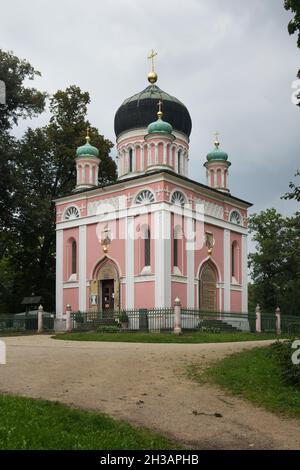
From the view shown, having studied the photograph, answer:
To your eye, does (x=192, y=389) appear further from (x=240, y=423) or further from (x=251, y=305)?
(x=251, y=305)

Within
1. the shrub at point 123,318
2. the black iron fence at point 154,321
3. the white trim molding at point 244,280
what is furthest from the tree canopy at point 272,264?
the shrub at point 123,318

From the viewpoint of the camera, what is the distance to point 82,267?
101 feet

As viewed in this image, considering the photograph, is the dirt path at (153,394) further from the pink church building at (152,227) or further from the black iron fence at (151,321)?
the pink church building at (152,227)

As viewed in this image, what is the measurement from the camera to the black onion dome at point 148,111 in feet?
108

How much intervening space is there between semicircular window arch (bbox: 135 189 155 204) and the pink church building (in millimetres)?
48

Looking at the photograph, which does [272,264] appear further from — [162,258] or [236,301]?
[162,258]

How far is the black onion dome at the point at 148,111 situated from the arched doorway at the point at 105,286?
28.3 ft

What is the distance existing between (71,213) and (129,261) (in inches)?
216

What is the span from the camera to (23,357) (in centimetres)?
1411

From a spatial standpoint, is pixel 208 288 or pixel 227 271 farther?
pixel 227 271

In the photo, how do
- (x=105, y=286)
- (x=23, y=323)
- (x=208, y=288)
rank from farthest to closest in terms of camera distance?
1. (x=208, y=288)
2. (x=105, y=286)
3. (x=23, y=323)

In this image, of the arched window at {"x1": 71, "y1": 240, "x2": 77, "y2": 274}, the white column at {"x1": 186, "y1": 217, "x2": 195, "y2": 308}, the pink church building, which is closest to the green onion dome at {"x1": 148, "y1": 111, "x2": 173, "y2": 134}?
the pink church building

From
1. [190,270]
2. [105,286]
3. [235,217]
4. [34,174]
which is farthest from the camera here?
[34,174]

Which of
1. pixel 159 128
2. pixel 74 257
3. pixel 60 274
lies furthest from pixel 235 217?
pixel 60 274
